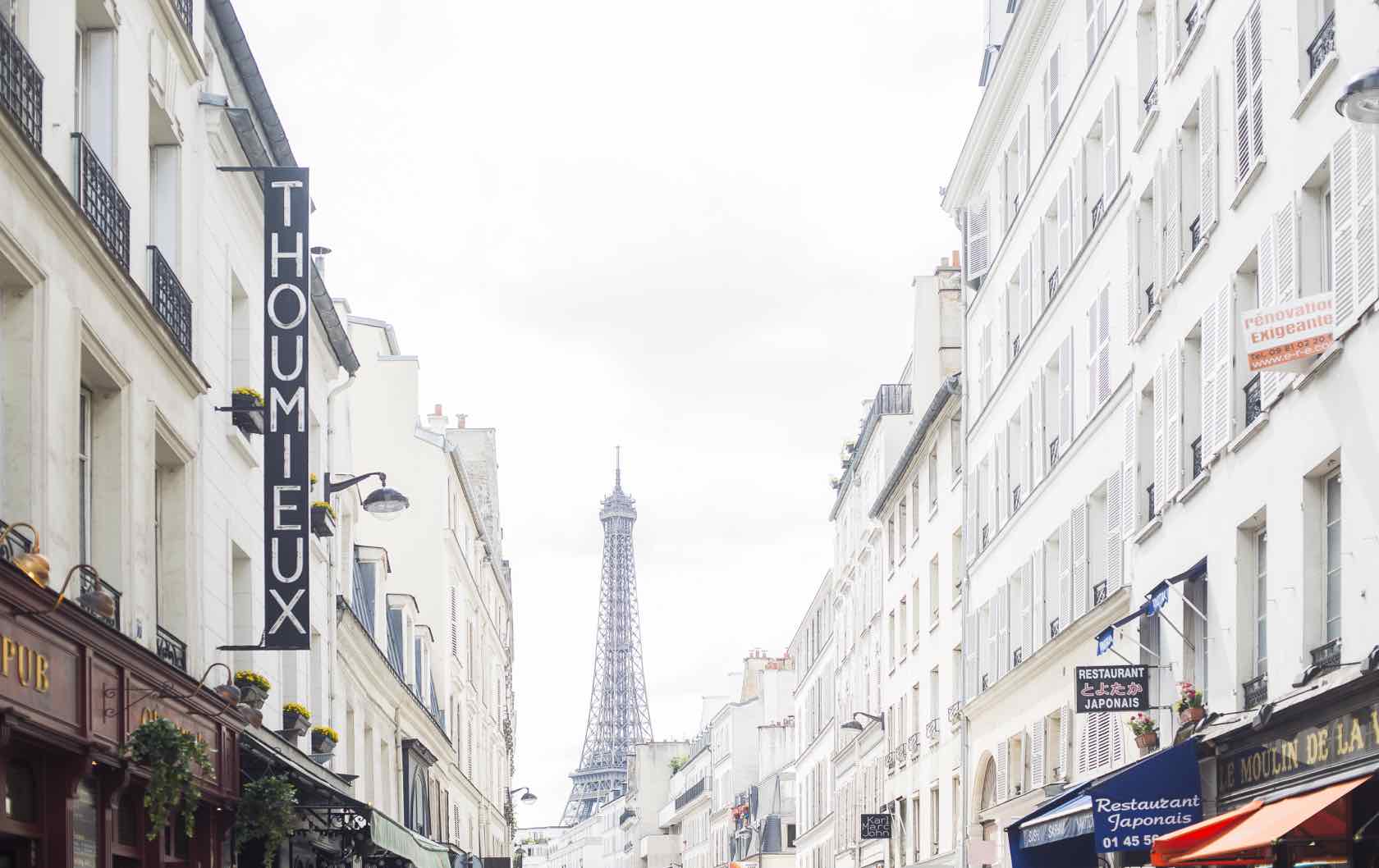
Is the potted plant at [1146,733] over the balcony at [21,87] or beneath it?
beneath

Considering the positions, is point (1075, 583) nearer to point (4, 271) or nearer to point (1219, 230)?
point (1219, 230)

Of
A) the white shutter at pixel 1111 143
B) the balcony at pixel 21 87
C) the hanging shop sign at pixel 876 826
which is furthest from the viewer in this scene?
the hanging shop sign at pixel 876 826

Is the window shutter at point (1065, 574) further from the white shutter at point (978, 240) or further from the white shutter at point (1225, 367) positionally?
the white shutter at point (978, 240)

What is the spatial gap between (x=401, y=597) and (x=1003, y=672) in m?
12.1

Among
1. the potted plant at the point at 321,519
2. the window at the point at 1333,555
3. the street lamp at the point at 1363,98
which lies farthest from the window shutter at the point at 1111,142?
the street lamp at the point at 1363,98

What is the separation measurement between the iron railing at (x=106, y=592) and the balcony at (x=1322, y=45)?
10.5 m

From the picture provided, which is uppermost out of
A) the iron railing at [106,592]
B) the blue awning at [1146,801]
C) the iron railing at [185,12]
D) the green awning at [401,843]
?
the iron railing at [185,12]

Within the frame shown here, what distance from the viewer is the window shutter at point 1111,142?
25.8 m

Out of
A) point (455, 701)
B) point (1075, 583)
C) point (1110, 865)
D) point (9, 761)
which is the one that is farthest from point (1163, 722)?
point (455, 701)

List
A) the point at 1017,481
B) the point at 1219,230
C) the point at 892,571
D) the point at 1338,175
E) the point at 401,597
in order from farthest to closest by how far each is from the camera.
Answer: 1. the point at 892,571
2. the point at 401,597
3. the point at 1017,481
4. the point at 1219,230
5. the point at 1338,175

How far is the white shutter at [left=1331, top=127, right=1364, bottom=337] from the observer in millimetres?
15852

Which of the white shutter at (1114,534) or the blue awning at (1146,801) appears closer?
the blue awning at (1146,801)

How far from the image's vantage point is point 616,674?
7402 inches

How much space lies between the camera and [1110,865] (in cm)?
2519
